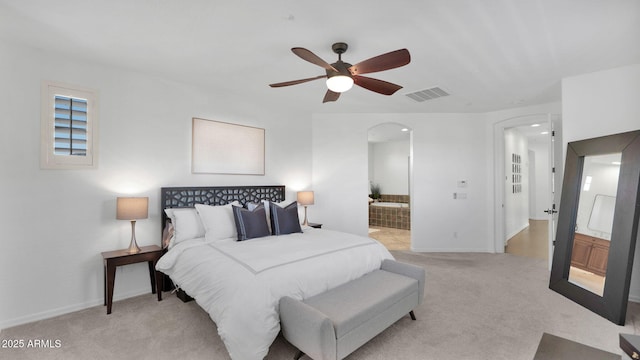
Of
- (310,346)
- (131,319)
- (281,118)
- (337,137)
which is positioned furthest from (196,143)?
(310,346)

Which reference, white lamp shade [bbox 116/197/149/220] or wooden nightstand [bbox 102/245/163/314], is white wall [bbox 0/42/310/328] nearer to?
wooden nightstand [bbox 102/245/163/314]

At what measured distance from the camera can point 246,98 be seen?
4.39m

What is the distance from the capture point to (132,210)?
3.04 metres

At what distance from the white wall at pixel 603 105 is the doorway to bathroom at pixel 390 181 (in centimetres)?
380

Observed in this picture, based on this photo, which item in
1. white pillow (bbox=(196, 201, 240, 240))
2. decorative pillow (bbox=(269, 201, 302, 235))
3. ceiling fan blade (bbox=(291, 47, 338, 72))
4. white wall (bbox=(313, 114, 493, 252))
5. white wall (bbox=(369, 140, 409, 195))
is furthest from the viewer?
white wall (bbox=(369, 140, 409, 195))

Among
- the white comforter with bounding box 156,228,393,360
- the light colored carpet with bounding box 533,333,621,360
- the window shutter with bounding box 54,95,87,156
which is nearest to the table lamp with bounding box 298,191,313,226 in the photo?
the white comforter with bounding box 156,228,393,360

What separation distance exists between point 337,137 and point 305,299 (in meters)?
3.68

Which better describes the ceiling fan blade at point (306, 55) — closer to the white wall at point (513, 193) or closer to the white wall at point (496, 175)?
the white wall at point (496, 175)

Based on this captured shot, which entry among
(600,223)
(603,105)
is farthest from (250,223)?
(603,105)

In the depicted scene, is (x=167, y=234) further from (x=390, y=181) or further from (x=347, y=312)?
(x=390, y=181)

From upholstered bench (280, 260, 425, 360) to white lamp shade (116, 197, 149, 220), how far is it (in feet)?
6.66

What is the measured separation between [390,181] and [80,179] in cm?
798

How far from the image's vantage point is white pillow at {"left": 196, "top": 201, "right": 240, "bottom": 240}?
3260mm

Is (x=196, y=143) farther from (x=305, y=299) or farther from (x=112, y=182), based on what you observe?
(x=305, y=299)
